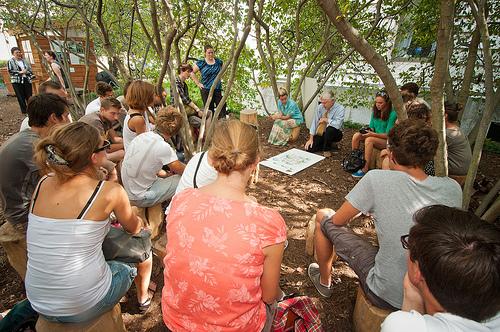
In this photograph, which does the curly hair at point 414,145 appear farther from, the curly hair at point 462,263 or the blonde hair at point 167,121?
the blonde hair at point 167,121

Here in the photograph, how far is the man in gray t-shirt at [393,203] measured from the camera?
57.6 inches

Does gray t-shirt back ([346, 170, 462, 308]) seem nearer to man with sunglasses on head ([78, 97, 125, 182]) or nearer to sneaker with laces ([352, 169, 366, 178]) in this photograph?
sneaker with laces ([352, 169, 366, 178])

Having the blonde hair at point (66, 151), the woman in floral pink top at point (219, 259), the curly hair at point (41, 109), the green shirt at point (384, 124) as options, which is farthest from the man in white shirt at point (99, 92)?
the green shirt at point (384, 124)

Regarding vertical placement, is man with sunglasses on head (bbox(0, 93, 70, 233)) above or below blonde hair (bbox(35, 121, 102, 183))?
below

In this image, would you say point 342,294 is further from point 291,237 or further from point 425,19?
point 425,19

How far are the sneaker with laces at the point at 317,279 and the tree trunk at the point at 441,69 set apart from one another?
125cm

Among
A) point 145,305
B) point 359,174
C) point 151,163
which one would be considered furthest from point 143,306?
point 359,174

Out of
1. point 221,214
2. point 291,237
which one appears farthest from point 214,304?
point 291,237

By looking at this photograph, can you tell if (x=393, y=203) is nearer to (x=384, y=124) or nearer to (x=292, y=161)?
(x=384, y=124)

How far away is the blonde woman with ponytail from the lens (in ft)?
4.33

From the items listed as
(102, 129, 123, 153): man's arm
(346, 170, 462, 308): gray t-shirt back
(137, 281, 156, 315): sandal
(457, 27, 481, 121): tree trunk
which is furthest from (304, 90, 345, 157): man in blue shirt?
(137, 281, 156, 315): sandal

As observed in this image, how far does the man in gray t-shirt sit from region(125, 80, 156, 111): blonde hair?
2262 millimetres

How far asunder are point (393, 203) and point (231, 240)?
1.00 metres

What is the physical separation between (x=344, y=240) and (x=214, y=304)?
1.07 metres
